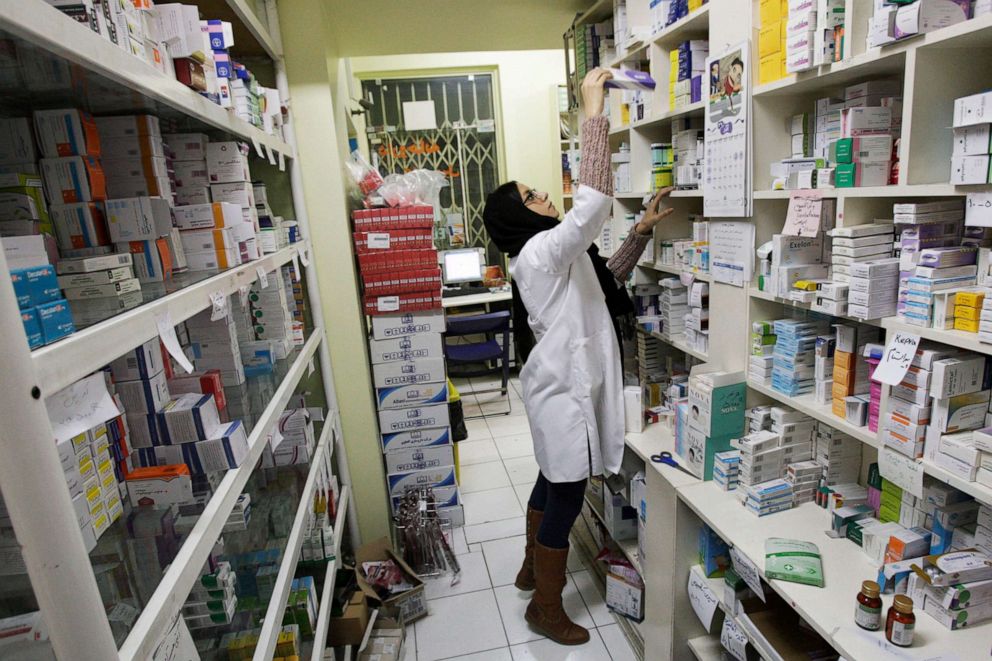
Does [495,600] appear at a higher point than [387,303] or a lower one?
lower

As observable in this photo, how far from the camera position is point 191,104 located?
1245mm

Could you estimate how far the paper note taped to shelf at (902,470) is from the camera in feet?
4.35

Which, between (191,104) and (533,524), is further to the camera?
(533,524)

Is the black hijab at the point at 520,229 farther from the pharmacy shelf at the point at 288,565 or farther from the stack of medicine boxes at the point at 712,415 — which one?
the pharmacy shelf at the point at 288,565

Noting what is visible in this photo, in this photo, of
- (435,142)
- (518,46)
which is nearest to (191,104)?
(518,46)

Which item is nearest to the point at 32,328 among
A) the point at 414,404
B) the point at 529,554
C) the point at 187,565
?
the point at 187,565

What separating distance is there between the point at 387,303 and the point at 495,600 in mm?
1512

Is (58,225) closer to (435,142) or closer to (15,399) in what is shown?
(15,399)

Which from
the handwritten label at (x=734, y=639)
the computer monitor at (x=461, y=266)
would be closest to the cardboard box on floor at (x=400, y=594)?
the handwritten label at (x=734, y=639)

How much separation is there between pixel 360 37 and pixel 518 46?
3.16 ft

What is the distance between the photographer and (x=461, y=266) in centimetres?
560

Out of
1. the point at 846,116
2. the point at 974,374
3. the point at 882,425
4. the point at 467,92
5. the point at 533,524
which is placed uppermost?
the point at 467,92

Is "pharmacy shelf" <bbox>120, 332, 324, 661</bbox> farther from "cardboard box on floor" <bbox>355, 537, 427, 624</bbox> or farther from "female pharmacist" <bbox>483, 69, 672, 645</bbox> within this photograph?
"cardboard box on floor" <bbox>355, 537, 427, 624</bbox>

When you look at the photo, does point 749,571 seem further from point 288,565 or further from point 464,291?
point 464,291
